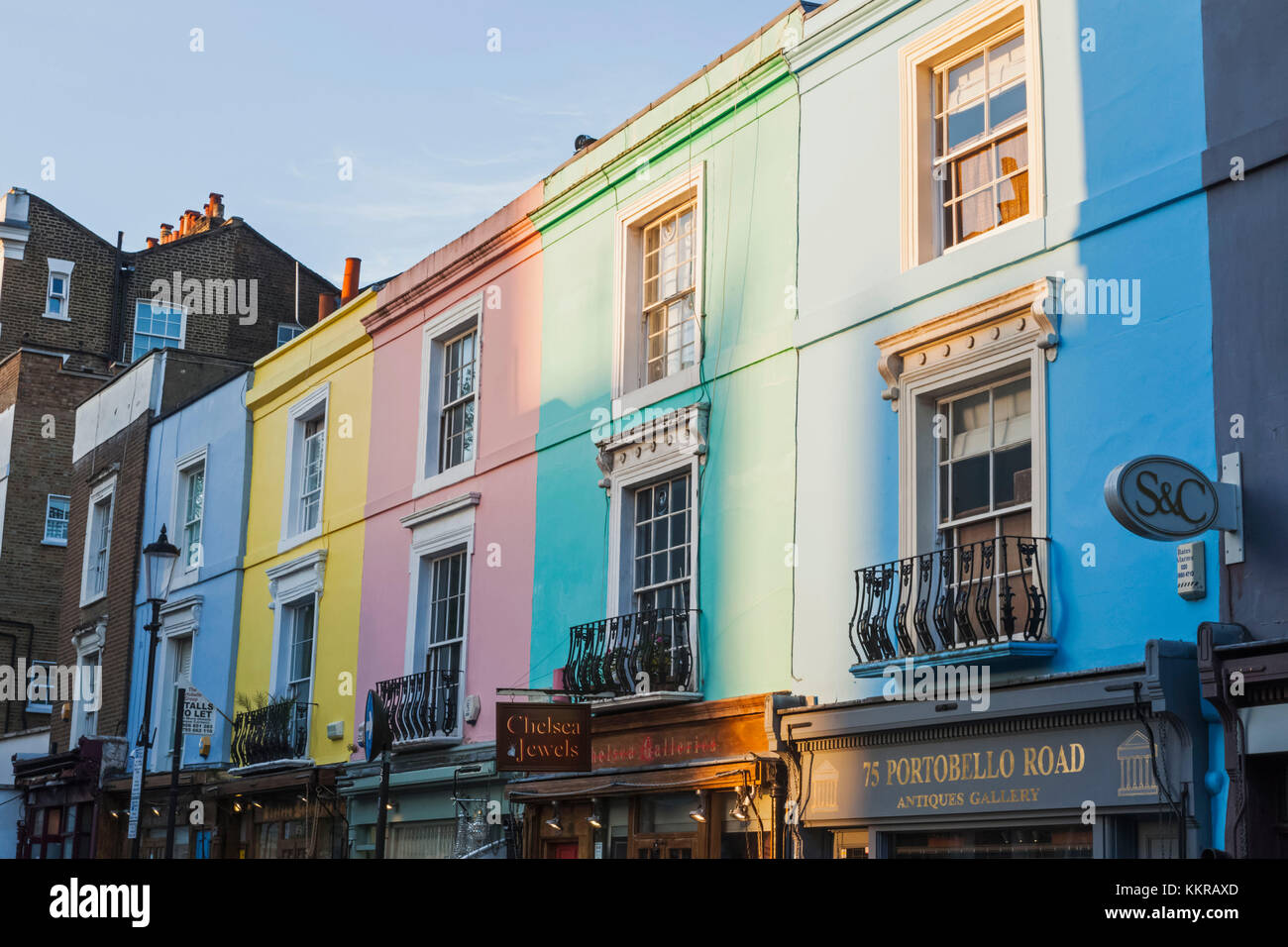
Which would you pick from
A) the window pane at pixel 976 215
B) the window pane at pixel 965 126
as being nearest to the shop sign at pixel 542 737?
the window pane at pixel 976 215

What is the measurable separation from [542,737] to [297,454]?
29.8ft

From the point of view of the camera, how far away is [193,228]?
123ft

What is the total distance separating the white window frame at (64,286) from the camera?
1337 inches

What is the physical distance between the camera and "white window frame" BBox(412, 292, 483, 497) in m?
16.9

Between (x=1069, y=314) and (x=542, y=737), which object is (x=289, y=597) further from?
(x=1069, y=314)

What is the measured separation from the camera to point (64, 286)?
3419 centimetres

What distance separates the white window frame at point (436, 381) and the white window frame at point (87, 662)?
1063 centimetres

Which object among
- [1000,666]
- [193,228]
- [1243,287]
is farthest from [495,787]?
[193,228]

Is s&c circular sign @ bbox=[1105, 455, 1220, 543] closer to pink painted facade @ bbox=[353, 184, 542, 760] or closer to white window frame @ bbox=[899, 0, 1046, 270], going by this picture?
white window frame @ bbox=[899, 0, 1046, 270]

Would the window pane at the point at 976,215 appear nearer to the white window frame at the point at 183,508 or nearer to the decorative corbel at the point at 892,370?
the decorative corbel at the point at 892,370

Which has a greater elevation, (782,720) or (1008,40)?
(1008,40)

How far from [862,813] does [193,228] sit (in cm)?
3111

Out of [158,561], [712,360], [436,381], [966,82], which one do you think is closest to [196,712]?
[158,561]
